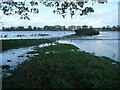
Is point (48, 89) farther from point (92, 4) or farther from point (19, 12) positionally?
point (19, 12)

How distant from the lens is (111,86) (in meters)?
13.7

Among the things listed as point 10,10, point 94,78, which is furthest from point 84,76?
point 10,10

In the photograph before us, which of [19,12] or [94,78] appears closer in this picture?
[94,78]

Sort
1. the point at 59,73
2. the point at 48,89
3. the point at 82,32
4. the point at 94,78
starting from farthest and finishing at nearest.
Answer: the point at 82,32, the point at 59,73, the point at 94,78, the point at 48,89

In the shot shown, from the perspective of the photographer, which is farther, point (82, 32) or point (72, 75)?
point (82, 32)

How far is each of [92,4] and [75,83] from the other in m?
4.47

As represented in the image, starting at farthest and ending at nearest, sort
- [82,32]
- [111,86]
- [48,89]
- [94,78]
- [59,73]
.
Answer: [82,32] → [59,73] → [94,78] → [111,86] → [48,89]

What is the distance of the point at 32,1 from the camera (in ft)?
50.0

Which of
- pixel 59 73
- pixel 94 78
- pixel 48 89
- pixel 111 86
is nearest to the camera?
pixel 48 89

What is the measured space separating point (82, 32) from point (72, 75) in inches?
5559

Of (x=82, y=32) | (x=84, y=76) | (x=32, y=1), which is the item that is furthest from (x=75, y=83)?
(x=82, y=32)

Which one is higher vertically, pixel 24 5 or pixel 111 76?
pixel 24 5

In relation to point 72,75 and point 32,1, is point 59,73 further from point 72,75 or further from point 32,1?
point 32,1

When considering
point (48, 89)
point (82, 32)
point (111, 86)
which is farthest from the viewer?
point (82, 32)
